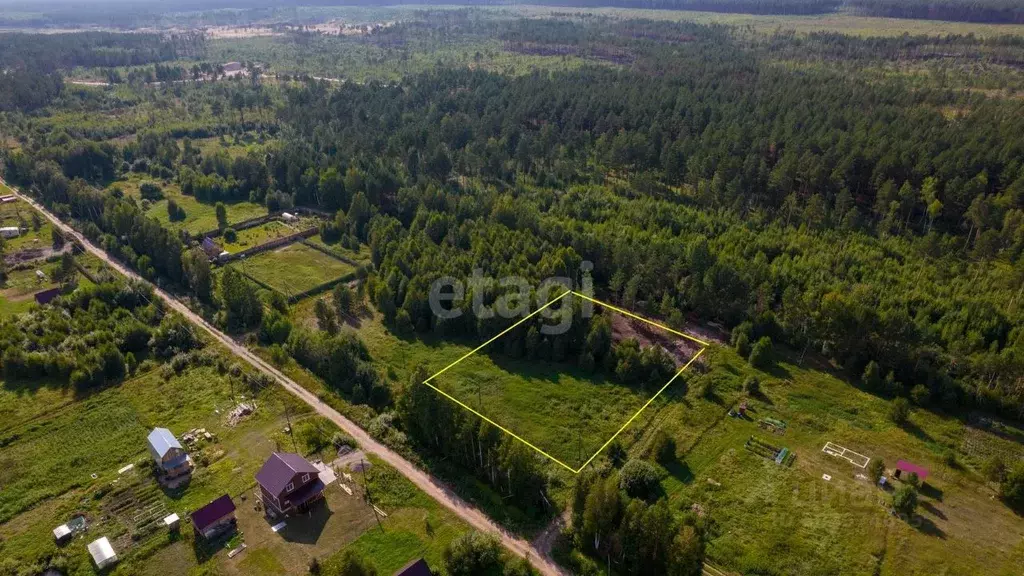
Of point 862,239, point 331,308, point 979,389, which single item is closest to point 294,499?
point 331,308

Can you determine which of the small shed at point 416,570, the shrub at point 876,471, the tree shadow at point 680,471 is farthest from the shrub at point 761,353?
the small shed at point 416,570

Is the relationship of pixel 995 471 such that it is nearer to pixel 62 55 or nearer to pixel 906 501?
pixel 906 501

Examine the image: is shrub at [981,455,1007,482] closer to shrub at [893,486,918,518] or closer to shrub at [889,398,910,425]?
shrub at [889,398,910,425]

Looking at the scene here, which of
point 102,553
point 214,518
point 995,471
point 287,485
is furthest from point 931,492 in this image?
point 102,553

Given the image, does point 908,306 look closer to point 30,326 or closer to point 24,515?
point 24,515

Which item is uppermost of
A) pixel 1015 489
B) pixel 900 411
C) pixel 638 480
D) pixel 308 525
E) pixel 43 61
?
pixel 43 61
